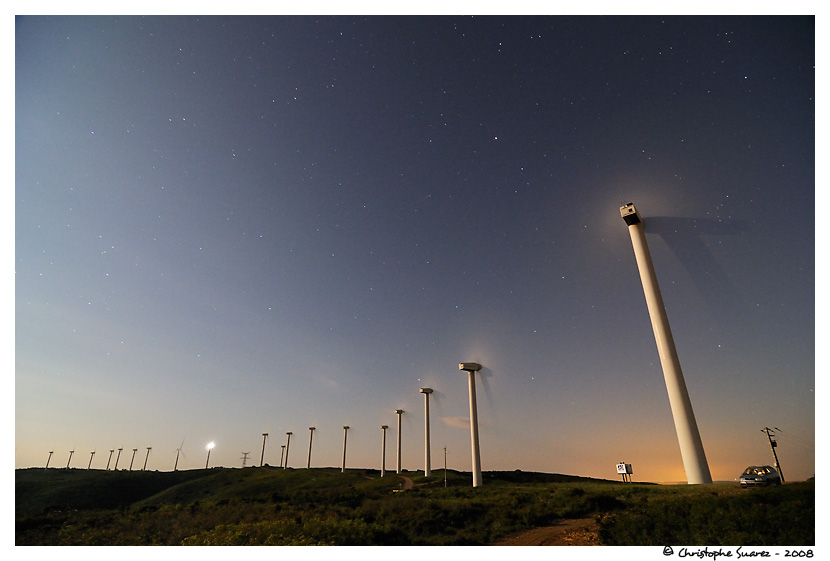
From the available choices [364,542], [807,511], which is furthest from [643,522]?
[364,542]

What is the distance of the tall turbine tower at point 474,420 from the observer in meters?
84.1

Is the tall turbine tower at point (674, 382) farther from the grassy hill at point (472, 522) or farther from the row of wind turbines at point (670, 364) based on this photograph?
the grassy hill at point (472, 522)

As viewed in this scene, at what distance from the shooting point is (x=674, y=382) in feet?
160

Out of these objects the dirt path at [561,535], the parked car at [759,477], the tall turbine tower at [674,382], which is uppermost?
the tall turbine tower at [674,382]

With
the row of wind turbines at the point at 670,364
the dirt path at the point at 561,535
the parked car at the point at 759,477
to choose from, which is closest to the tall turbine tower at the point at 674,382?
the row of wind turbines at the point at 670,364

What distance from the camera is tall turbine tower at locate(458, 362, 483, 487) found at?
84.1 m

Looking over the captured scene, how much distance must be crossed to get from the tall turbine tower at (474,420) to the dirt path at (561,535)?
55930 mm

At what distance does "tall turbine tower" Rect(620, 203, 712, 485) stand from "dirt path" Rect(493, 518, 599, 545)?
23.2 m

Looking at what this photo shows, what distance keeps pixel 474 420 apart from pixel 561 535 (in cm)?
6021

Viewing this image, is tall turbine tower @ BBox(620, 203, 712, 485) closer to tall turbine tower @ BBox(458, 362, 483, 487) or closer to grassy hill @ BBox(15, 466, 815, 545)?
grassy hill @ BBox(15, 466, 815, 545)

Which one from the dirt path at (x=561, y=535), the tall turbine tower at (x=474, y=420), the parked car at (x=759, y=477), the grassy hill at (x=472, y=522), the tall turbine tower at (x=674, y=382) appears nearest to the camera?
the grassy hill at (x=472, y=522)
